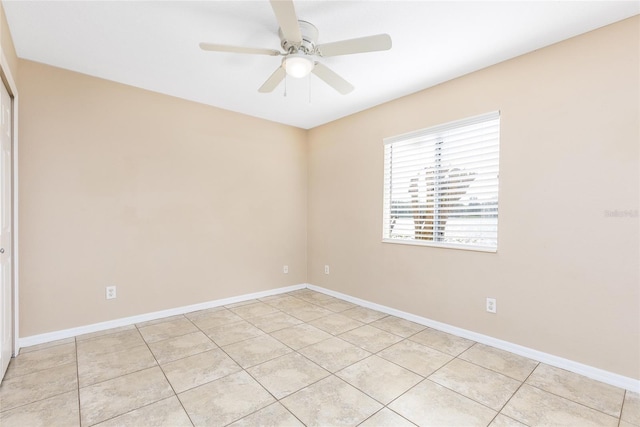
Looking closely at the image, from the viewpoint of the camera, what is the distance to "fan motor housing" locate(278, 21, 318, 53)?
195 cm

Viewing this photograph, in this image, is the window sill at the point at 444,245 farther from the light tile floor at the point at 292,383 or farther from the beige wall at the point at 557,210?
the light tile floor at the point at 292,383

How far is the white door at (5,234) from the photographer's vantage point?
6.68 ft

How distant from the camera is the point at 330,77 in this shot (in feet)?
7.22

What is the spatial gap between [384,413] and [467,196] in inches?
77.6

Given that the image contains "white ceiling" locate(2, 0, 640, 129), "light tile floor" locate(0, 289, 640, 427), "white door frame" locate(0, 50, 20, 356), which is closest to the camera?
Result: "light tile floor" locate(0, 289, 640, 427)

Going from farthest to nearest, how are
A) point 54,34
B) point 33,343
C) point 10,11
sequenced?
1. point 33,343
2. point 54,34
3. point 10,11

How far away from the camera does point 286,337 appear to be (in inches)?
108

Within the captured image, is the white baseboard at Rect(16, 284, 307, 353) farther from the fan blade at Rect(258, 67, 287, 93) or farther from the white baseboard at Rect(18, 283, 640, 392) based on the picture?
the fan blade at Rect(258, 67, 287, 93)

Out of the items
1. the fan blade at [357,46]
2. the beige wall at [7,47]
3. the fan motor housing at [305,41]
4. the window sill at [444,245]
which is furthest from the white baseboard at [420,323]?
the fan motor housing at [305,41]

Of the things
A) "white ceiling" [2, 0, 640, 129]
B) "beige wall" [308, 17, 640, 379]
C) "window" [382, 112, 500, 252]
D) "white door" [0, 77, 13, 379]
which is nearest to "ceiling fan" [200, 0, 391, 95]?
"white ceiling" [2, 0, 640, 129]

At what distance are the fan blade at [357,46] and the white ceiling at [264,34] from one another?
25 cm

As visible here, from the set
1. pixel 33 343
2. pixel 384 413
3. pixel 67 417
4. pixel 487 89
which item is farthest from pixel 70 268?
pixel 487 89

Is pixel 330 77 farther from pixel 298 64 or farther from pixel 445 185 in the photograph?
pixel 445 185

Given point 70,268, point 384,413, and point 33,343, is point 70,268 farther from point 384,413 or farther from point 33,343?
point 384,413
